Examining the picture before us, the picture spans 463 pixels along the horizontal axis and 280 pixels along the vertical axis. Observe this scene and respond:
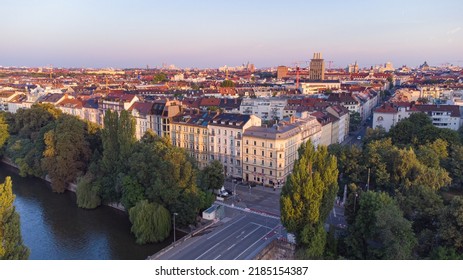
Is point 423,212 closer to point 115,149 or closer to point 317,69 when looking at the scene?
point 115,149

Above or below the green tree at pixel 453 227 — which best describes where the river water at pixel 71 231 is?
below

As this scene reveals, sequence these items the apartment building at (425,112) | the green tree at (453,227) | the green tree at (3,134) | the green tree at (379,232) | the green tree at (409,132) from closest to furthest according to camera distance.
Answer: the green tree at (453,227) → the green tree at (379,232) → the green tree at (409,132) → the green tree at (3,134) → the apartment building at (425,112)

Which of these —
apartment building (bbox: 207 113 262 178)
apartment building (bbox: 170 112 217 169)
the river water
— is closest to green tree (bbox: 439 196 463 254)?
the river water

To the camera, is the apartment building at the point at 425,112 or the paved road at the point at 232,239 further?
the apartment building at the point at 425,112

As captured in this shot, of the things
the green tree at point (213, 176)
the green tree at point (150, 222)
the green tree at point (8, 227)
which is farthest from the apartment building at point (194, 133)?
A: the green tree at point (8, 227)

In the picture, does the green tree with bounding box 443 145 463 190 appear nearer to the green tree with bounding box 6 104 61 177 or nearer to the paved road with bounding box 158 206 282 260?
the paved road with bounding box 158 206 282 260

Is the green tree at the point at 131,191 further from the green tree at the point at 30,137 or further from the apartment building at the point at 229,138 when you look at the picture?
the green tree at the point at 30,137

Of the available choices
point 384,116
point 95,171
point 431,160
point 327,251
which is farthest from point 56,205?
point 384,116
